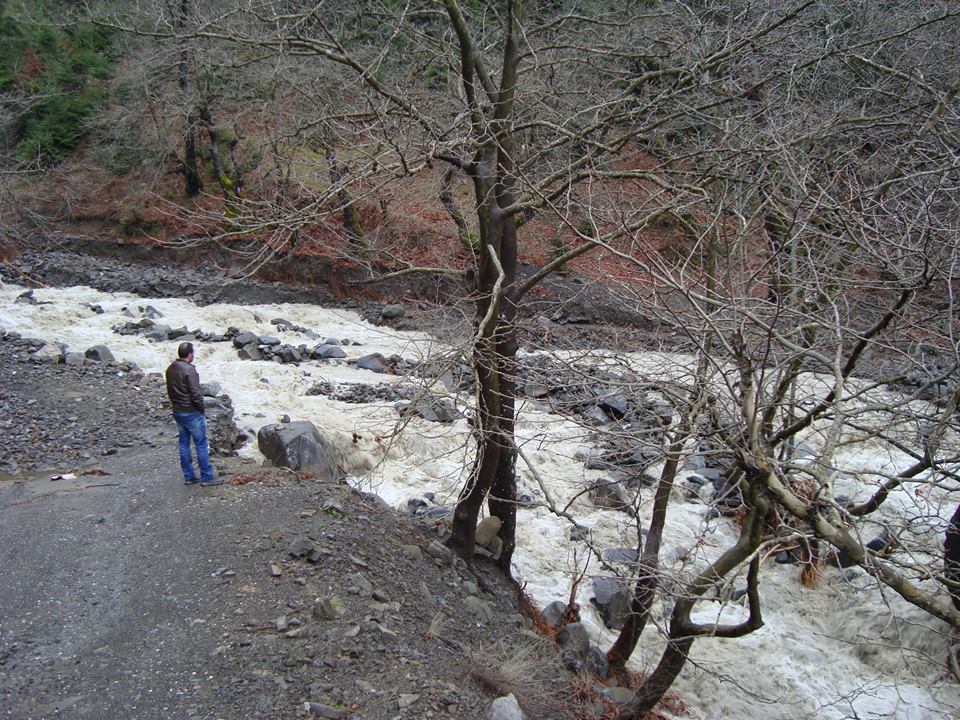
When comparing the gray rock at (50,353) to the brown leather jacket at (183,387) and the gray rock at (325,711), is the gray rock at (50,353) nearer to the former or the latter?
the brown leather jacket at (183,387)

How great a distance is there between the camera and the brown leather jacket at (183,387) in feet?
26.9

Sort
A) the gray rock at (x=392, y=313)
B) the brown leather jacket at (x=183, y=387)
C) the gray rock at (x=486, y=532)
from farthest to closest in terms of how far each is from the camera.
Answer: the gray rock at (x=392, y=313), the gray rock at (x=486, y=532), the brown leather jacket at (x=183, y=387)

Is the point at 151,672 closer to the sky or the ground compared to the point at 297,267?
closer to the ground

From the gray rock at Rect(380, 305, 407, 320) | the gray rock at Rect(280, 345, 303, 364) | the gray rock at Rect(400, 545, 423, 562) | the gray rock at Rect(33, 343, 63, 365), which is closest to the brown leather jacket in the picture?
the gray rock at Rect(400, 545, 423, 562)

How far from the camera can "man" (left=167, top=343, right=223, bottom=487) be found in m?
8.21

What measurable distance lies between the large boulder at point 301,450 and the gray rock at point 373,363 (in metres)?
4.74

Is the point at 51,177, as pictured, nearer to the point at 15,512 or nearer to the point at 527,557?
the point at 15,512

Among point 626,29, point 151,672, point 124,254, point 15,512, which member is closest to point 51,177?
point 124,254

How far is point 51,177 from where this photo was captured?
2489cm

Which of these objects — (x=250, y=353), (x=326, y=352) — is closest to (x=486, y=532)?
(x=326, y=352)

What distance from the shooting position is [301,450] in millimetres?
9797

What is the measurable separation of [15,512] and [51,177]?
20639 millimetres

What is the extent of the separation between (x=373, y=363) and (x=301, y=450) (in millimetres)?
5625

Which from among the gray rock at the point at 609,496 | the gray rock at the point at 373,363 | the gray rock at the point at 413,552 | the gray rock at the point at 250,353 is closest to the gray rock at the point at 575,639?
the gray rock at the point at 413,552
